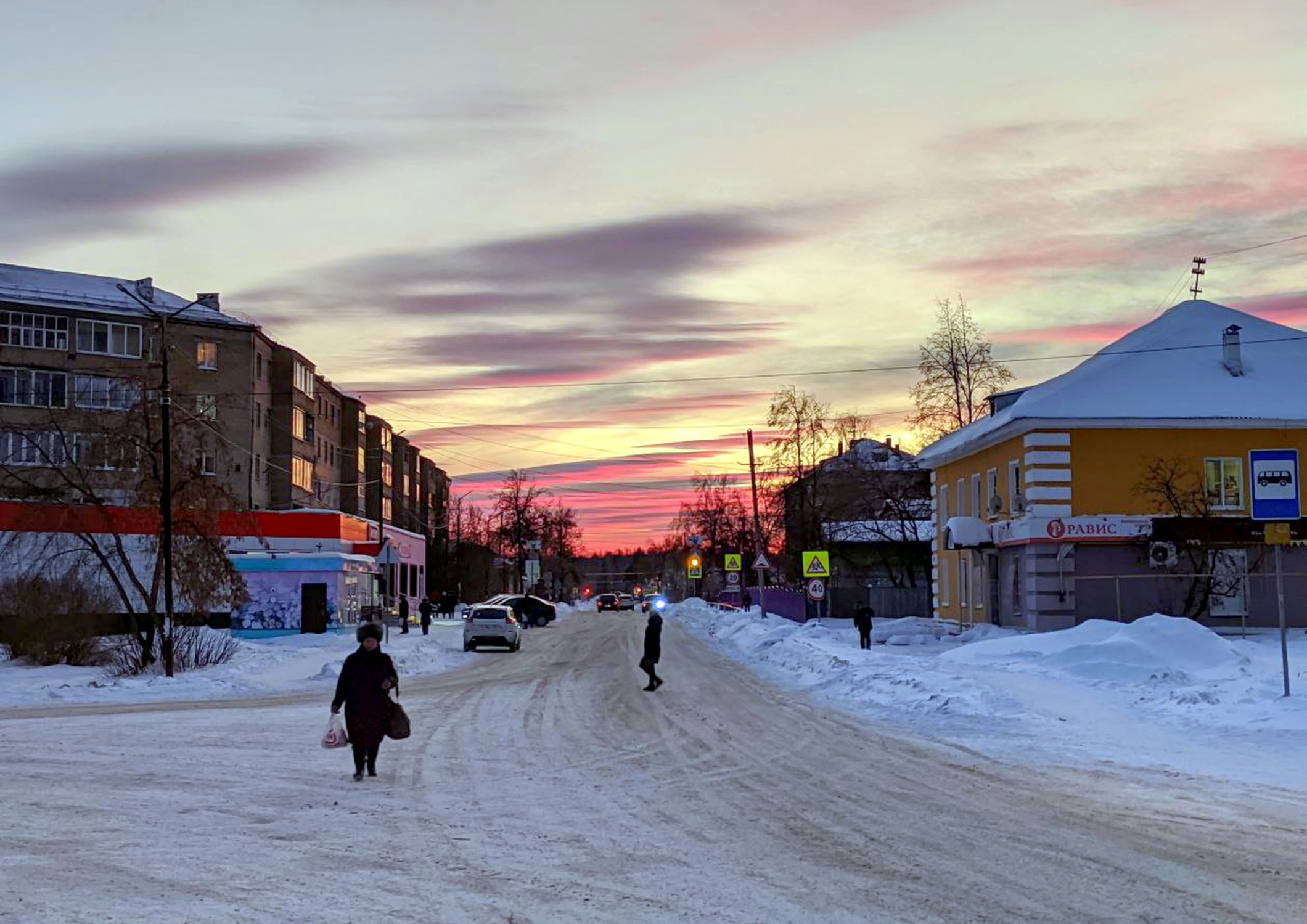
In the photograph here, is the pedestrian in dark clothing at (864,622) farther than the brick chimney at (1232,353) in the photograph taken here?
No

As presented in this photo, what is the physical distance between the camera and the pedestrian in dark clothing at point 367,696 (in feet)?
48.6

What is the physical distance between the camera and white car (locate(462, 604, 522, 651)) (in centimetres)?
4528

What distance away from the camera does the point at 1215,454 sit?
42.3 meters

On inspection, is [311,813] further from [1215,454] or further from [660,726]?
[1215,454]

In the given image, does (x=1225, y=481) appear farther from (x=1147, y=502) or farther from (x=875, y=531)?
(x=875, y=531)

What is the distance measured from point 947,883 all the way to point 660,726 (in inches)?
448

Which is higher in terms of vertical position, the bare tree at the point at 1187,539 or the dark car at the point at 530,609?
the bare tree at the point at 1187,539

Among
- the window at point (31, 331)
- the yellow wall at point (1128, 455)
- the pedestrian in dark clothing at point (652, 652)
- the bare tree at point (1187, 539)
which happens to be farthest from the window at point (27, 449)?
the bare tree at point (1187, 539)

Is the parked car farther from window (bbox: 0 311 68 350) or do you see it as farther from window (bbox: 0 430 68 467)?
window (bbox: 0 311 68 350)

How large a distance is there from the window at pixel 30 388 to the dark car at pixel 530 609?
23.8 meters

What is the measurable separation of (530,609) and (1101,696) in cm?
5316

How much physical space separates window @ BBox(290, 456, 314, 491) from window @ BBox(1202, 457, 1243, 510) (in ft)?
191

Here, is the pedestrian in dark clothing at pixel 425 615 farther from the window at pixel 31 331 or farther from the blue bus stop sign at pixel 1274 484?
the blue bus stop sign at pixel 1274 484

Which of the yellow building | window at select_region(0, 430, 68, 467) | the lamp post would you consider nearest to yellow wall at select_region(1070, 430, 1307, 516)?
the yellow building
